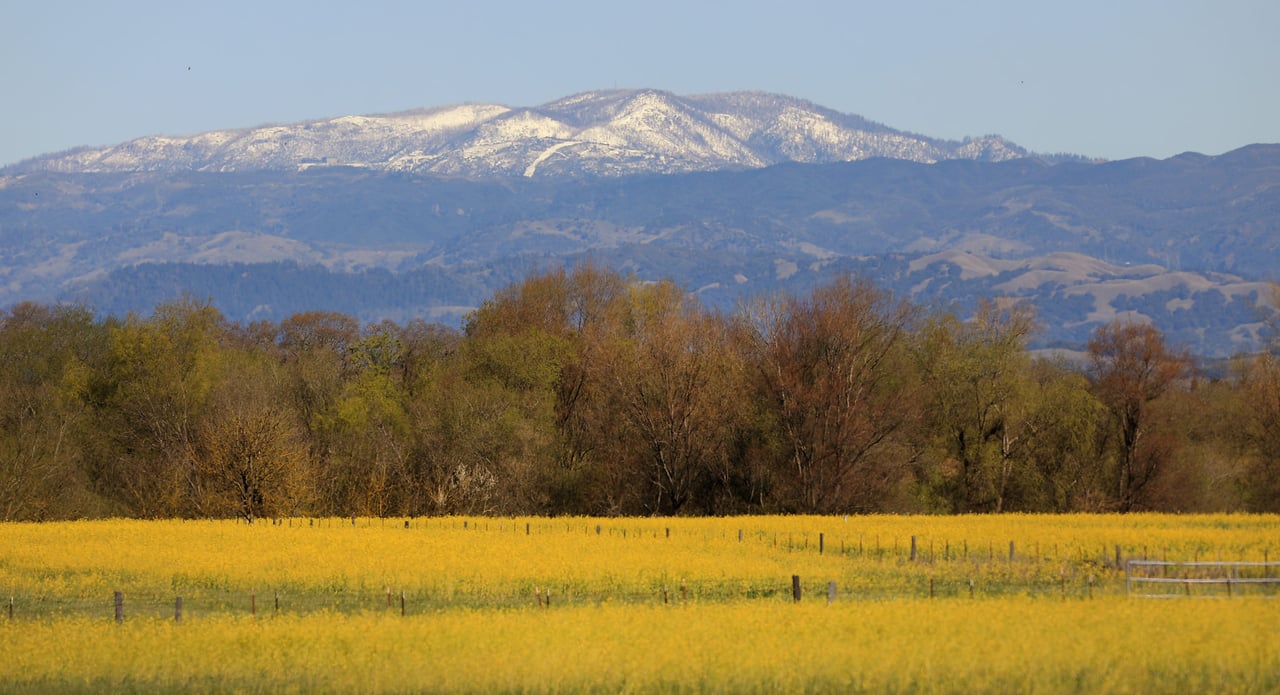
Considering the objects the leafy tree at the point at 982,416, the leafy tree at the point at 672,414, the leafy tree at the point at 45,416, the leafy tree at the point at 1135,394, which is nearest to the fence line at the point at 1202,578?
the leafy tree at the point at 982,416

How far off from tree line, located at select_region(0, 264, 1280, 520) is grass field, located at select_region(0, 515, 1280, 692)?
17575 millimetres

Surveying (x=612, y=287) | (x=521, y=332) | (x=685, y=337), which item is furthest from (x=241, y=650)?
(x=612, y=287)

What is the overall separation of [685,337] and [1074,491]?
73.5 feet

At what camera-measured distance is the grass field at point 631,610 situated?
2914 centimetres

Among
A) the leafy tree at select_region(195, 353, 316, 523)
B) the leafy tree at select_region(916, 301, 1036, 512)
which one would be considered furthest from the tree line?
the leafy tree at select_region(195, 353, 316, 523)

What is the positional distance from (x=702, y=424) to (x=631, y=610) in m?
42.6

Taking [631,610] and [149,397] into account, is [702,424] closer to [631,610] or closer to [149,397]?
[149,397]

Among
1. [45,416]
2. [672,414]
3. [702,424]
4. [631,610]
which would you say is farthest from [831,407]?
[631,610]

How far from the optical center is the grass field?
29.1m

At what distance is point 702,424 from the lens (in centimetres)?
7888

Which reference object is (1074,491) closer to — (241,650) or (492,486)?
(492,486)

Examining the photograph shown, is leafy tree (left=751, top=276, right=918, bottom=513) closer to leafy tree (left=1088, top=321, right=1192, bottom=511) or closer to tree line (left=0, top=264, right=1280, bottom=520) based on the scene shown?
tree line (left=0, top=264, right=1280, bottom=520)

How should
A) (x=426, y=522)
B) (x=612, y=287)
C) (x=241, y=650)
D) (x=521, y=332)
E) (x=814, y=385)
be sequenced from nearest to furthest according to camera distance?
(x=241, y=650)
(x=426, y=522)
(x=814, y=385)
(x=521, y=332)
(x=612, y=287)

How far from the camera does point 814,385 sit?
77562 mm
